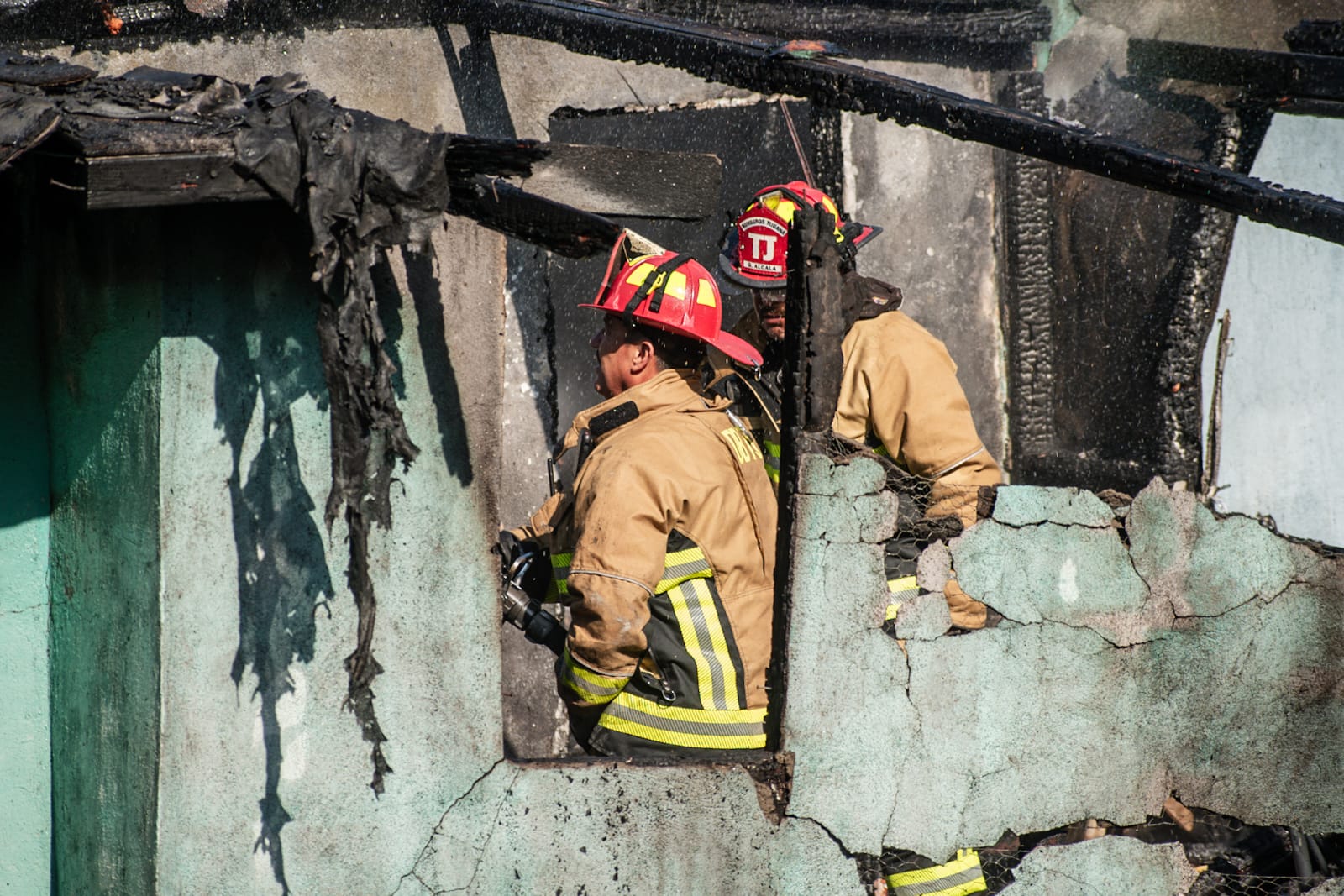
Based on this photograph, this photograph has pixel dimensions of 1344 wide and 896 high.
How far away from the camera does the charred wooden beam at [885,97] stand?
4.54 m

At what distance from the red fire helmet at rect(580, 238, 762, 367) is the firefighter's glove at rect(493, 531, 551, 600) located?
840mm

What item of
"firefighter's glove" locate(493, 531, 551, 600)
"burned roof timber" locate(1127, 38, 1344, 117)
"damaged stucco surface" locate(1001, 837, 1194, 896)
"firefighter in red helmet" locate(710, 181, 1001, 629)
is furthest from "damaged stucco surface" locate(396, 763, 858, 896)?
"burned roof timber" locate(1127, 38, 1344, 117)

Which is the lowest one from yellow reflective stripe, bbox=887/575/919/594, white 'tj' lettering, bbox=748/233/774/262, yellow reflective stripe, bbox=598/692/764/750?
yellow reflective stripe, bbox=598/692/764/750

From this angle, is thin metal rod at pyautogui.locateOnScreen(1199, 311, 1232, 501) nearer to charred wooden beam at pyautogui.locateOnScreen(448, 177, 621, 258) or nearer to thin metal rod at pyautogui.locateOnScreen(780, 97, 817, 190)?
thin metal rod at pyautogui.locateOnScreen(780, 97, 817, 190)

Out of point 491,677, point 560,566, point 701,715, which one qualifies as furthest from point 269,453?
point 701,715

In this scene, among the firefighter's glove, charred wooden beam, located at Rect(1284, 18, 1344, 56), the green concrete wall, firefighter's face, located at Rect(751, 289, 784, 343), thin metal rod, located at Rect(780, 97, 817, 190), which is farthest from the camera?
thin metal rod, located at Rect(780, 97, 817, 190)

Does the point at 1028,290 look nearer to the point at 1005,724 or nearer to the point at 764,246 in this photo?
the point at 764,246

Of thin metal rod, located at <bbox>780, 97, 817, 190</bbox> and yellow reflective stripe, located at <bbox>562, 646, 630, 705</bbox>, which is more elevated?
thin metal rod, located at <bbox>780, 97, 817, 190</bbox>

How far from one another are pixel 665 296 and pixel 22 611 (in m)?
2.32

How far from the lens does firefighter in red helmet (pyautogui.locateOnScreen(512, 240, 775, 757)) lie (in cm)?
397

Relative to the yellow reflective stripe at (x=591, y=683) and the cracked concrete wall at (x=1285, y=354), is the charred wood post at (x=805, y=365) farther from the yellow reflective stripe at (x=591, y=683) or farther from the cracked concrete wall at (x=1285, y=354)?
the cracked concrete wall at (x=1285, y=354)

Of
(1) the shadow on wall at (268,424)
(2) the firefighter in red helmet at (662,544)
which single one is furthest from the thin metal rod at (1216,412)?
(1) the shadow on wall at (268,424)

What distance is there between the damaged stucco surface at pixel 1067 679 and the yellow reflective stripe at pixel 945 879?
70 mm

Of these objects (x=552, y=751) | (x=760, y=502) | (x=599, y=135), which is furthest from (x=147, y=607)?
(x=599, y=135)
